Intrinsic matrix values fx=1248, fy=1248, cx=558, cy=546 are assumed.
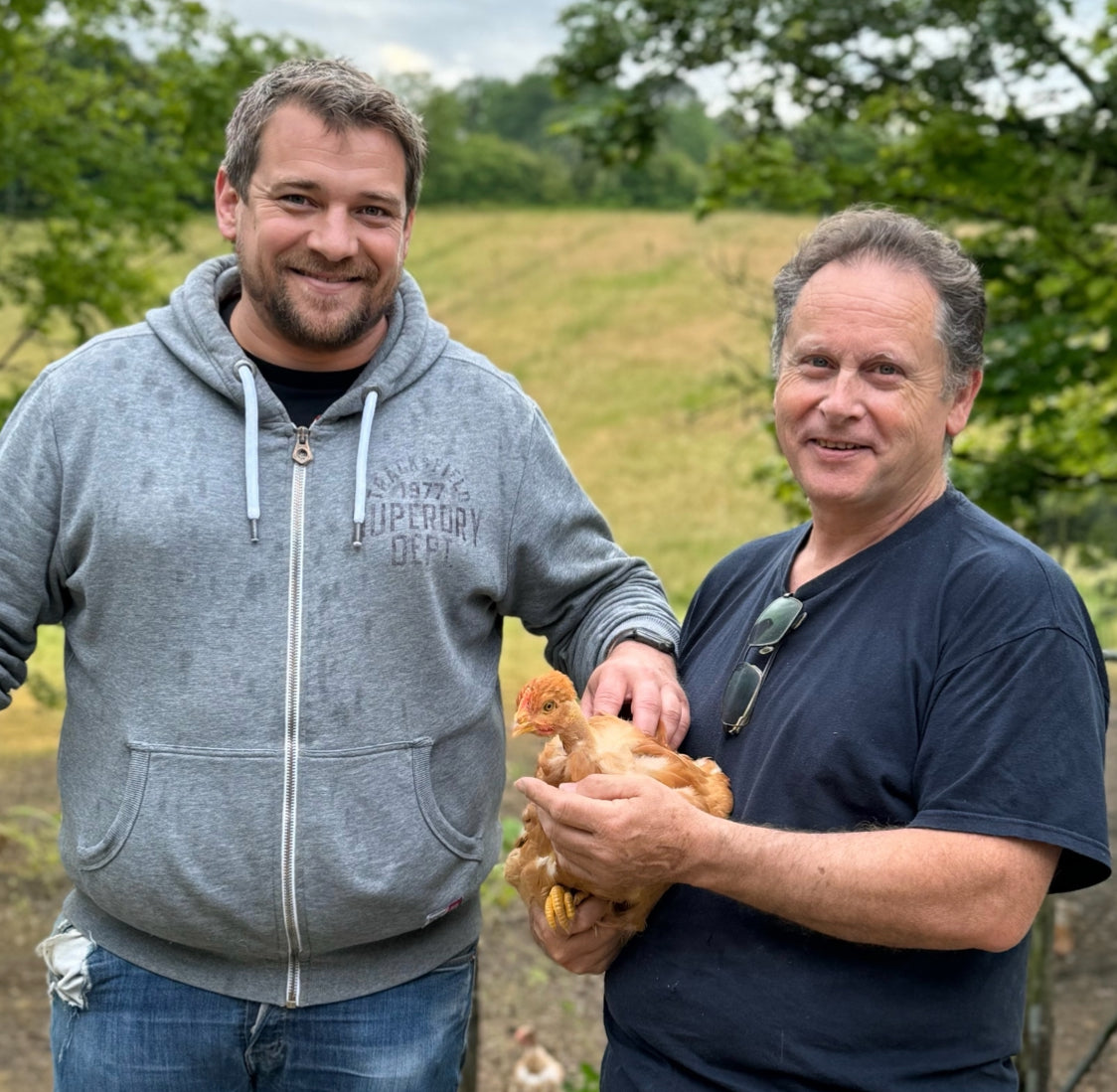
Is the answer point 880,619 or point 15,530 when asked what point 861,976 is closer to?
point 880,619

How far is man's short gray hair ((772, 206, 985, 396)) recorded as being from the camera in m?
2.29

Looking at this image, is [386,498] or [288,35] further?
[288,35]

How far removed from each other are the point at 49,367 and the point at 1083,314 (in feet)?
16.6

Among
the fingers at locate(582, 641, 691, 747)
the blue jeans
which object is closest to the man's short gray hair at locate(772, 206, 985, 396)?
the fingers at locate(582, 641, 691, 747)

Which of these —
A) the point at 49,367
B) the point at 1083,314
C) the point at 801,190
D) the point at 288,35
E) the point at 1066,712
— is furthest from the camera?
the point at 288,35

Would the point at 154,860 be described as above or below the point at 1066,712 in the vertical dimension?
below

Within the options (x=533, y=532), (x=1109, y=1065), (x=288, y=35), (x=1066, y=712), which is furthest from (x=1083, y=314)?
(x=288, y=35)

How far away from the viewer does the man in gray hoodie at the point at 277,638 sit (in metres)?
2.63

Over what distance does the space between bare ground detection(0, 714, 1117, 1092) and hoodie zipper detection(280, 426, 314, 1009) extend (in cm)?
415

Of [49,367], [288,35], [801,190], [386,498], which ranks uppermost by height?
[288,35]

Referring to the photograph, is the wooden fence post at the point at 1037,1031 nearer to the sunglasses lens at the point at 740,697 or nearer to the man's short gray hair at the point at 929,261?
the sunglasses lens at the point at 740,697

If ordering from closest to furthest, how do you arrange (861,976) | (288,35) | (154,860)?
(861,976) < (154,860) < (288,35)

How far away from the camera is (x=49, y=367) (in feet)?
9.21

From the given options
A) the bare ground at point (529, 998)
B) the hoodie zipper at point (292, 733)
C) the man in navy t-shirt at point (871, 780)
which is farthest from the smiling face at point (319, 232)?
the bare ground at point (529, 998)
